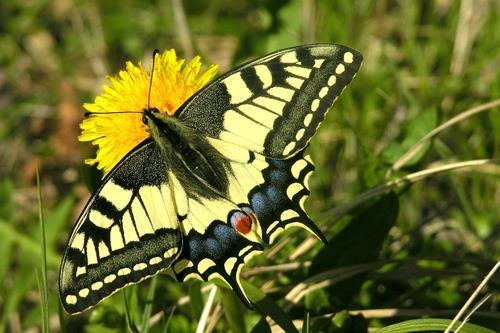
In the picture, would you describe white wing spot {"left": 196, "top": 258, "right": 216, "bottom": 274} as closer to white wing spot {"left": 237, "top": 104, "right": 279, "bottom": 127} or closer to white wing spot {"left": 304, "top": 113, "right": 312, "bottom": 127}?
white wing spot {"left": 237, "top": 104, "right": 279, "bottom": 127}

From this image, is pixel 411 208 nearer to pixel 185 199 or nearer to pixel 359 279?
pixel 359 279

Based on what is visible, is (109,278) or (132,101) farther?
(132,101)

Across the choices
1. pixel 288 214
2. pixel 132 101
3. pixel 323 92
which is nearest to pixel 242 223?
pixel 288 214

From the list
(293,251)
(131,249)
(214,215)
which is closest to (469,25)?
(293,251)

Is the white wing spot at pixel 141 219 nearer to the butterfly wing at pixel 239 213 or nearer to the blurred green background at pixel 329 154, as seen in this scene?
the butterfly wing at pixel 239 213

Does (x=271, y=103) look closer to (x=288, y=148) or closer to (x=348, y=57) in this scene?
(x=288, y=148)

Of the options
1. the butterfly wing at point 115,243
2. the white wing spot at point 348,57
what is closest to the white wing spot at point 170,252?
the butterfly wing at point 115,243

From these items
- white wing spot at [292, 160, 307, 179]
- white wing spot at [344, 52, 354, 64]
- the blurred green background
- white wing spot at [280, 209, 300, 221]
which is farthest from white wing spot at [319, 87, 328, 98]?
the blurred green background
